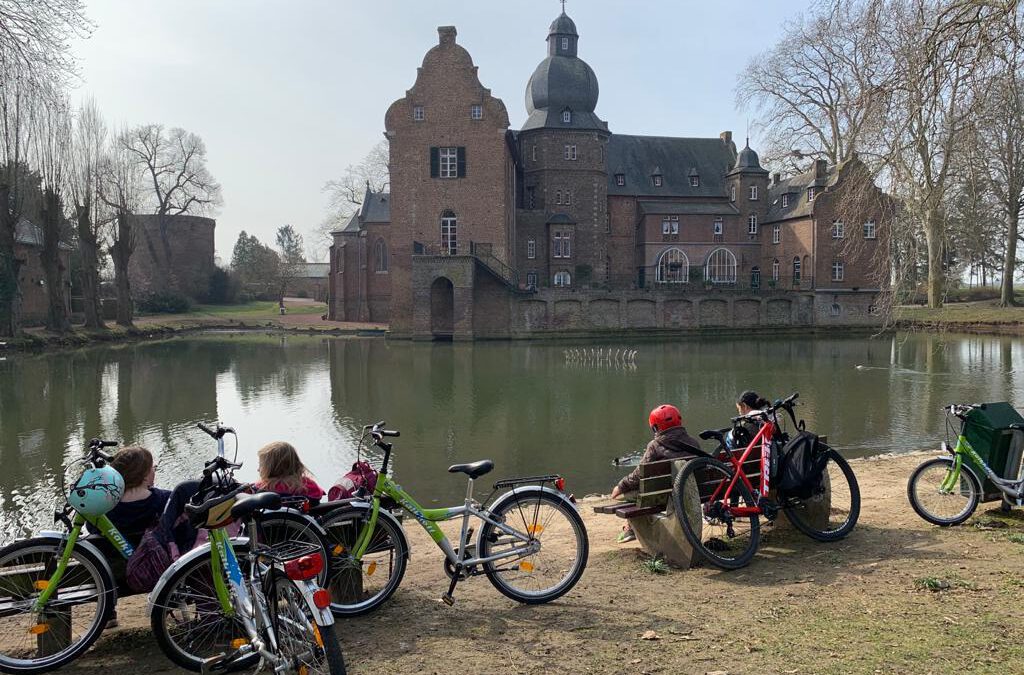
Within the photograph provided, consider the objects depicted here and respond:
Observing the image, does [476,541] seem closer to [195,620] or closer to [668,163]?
[195,620]

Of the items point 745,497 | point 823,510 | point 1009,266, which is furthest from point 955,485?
point 1009,266

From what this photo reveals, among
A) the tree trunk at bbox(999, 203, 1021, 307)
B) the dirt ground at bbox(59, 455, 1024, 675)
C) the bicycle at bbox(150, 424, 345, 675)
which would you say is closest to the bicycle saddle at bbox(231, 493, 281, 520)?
the bicycle at bbox(150, 424, 345, 675)

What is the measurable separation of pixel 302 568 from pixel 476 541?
160 centimetres

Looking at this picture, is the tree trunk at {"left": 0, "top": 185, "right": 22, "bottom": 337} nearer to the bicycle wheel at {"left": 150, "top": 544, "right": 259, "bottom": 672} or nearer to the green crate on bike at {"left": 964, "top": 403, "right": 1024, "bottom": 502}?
the bicycle wheel at {"left": 150, "top": 544, "right": 259, "bottom": 672}

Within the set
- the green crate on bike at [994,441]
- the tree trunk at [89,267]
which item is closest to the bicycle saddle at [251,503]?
the green crate on bike at [994,441]

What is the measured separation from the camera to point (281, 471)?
4.69 meters

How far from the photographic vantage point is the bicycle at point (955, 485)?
5.85m

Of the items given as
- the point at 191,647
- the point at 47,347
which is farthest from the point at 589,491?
the point at 47,347

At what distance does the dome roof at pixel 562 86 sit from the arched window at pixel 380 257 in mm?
12920

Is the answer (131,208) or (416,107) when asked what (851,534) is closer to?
(416,107)

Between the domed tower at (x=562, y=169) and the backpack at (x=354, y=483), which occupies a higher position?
the domed tower at (x=562, y=169)

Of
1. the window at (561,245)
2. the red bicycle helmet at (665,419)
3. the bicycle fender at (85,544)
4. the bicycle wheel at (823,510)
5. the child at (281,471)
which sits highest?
the window at (561,245)

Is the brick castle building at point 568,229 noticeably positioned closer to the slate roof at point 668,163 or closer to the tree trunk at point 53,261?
the slate roof at point 668,163

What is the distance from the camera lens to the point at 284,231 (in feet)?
381
